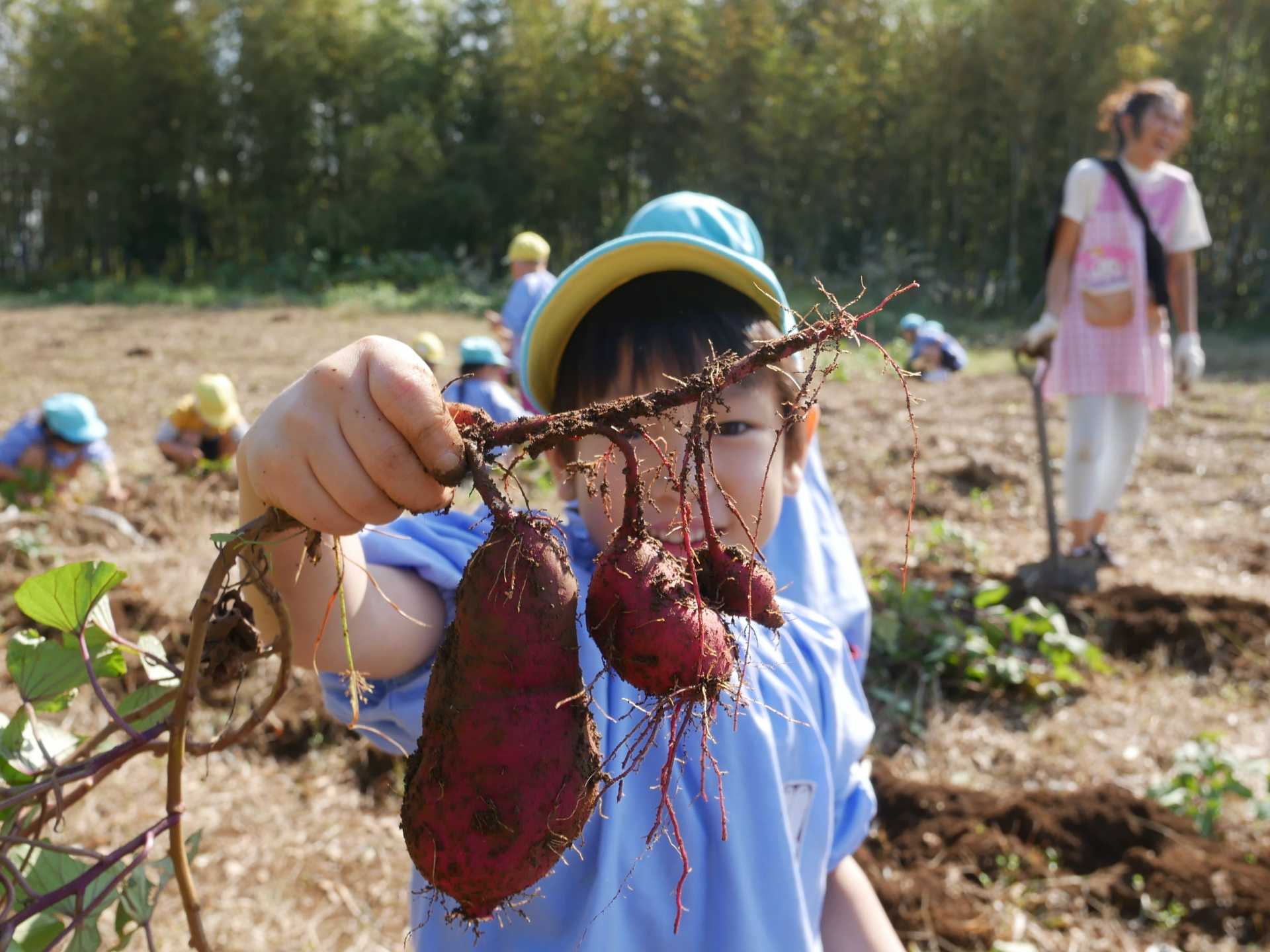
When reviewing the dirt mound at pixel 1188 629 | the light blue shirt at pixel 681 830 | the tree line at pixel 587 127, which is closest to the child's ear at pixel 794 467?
the light blue shirt at pixel 681 830

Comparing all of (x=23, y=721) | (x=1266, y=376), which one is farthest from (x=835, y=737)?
(x=1266, y=376)

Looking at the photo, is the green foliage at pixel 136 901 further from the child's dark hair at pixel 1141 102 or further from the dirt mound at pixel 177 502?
the child's dark hair at pixel 1141 102

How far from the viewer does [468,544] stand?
1351mm

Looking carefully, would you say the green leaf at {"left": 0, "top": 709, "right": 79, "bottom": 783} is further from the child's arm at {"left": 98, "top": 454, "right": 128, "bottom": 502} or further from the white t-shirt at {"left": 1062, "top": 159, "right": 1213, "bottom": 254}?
the child's arm at {"left": 98, "top": 454, "right": 128, "bottom": 502}

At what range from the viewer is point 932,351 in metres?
8.30

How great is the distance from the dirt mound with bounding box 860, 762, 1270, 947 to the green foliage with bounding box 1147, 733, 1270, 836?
6 cm

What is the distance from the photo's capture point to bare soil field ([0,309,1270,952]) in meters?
2.35

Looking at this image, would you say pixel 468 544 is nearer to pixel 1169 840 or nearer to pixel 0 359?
pixel 1169 840

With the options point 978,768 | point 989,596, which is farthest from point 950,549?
point 978,768

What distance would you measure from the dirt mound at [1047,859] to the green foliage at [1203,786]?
65 millimetres

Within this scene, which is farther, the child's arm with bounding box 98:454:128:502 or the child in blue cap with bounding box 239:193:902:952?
the child's arm with bounding box 98:454:128:502

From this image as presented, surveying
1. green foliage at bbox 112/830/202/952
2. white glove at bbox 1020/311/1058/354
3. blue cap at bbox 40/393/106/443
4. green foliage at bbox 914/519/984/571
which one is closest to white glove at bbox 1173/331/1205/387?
white glove at bbox 1020/311/1058/354

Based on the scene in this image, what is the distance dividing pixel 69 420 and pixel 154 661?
479 cm

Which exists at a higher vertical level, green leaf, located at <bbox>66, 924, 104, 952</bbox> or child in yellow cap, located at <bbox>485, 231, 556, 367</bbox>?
child in yellow cap, located at <bbox>485, 231, 556, 367</bbox>
